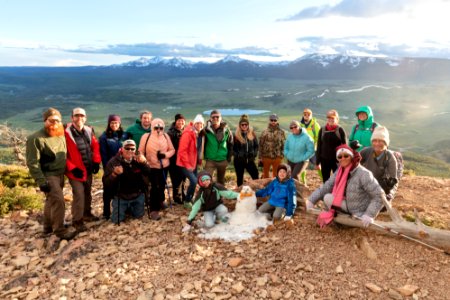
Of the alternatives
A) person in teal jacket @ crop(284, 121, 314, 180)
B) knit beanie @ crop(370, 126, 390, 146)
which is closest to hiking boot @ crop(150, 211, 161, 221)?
person in teal jacket @ crop(284, 121, 314, 180)

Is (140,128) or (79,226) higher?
(140,128)

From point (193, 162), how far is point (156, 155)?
107 centimetres

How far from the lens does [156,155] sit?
29.8 ft

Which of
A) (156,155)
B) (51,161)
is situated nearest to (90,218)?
(51,161)

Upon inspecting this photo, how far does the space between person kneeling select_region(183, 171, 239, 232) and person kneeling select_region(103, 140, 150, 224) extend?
4.98ft

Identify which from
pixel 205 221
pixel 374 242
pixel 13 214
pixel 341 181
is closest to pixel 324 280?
pixel 374 242

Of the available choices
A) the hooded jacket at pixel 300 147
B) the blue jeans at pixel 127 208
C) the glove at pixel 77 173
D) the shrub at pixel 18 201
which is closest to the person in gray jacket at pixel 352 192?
the hooded jacket at pixel 300 147

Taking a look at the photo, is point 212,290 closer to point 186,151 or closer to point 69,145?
point 186,151

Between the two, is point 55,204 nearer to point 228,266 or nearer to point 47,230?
point 47,230

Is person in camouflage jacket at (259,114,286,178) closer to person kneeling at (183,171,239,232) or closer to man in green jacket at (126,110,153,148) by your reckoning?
person kneeling at (183,171,239,232)

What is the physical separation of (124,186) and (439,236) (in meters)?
7.28

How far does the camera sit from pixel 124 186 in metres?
8.80

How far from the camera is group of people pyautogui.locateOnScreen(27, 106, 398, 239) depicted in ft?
23.7

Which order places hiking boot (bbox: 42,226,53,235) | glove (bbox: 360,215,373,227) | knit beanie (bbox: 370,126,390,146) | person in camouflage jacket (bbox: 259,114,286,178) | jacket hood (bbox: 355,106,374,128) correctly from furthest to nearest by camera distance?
person in camouflage jacket (bbox: 259,114,286,178) < jacket hood (bbox: 355,106,374,128) < hiking boot (bbox: 42,226,53,235) < knit beanie (bbox: 370,126,390,146) < glove (bbox: 360,215,373,227)
